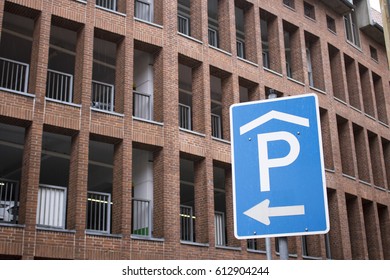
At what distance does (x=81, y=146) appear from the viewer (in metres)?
18.4

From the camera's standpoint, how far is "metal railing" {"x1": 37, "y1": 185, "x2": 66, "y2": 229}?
1778 centimetres

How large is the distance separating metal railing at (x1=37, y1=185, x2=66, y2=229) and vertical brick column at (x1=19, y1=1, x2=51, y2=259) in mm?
759

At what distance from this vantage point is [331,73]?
3145cm

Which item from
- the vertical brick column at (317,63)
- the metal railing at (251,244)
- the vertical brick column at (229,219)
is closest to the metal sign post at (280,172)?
the vertical brick column at (229,219)

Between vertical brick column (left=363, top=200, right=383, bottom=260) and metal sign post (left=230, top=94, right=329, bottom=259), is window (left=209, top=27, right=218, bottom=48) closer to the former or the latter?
vertical brick column (left=363, top=200, right=383, bottom=260)

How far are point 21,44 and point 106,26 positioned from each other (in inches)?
165

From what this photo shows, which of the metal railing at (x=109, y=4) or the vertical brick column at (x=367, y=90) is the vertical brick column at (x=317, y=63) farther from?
the metal railing at (x=109, y=4)

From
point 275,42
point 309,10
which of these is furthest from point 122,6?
point 309,10

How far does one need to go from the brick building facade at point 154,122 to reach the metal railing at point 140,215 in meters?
0.05

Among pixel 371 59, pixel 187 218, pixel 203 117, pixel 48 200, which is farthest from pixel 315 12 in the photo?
pixel 48 200

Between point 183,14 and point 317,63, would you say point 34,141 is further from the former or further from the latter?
point 317,63

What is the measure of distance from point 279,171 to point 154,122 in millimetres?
16186

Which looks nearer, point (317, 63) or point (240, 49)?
point (240, 49)
